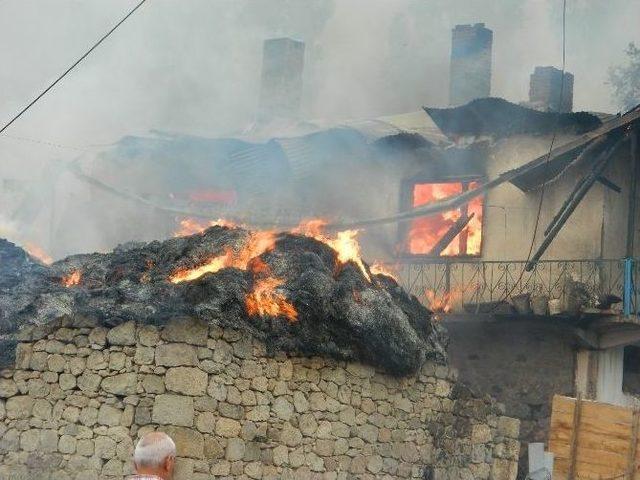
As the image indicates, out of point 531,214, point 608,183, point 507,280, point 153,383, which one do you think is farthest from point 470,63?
point 153,383

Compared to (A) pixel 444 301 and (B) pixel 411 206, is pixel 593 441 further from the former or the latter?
(B) pixel 411 206

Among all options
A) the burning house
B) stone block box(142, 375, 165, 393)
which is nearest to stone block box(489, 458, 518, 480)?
the burning house

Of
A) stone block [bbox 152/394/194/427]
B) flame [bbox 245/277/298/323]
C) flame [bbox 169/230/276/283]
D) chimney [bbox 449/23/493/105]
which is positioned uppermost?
chimney [bbox 449/23/493/105]

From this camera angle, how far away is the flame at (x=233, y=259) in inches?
505

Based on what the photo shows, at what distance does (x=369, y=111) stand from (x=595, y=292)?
23306 mm

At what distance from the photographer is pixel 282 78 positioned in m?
29.8

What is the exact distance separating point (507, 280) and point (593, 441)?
20.9 feet

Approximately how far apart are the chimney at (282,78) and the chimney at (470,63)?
5.76 meters

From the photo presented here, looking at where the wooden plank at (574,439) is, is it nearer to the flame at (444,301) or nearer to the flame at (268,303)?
the flame at (268,303)

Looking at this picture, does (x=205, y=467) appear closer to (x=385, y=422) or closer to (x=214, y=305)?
(x=214, y=305)

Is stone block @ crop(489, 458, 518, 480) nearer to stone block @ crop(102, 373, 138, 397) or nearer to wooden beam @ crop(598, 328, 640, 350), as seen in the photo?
wooden beam @ crop(598, 328, 640, 350)

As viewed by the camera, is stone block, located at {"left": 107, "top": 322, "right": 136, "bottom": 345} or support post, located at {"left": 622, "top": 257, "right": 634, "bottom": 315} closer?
stone block, located at {"left": 107, "top": 322, "right": 136, "bottom": 345}

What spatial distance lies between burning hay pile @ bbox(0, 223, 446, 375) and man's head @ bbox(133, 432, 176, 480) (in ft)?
Answer: 20.3

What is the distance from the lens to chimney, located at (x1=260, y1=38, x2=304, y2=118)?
2972cm
